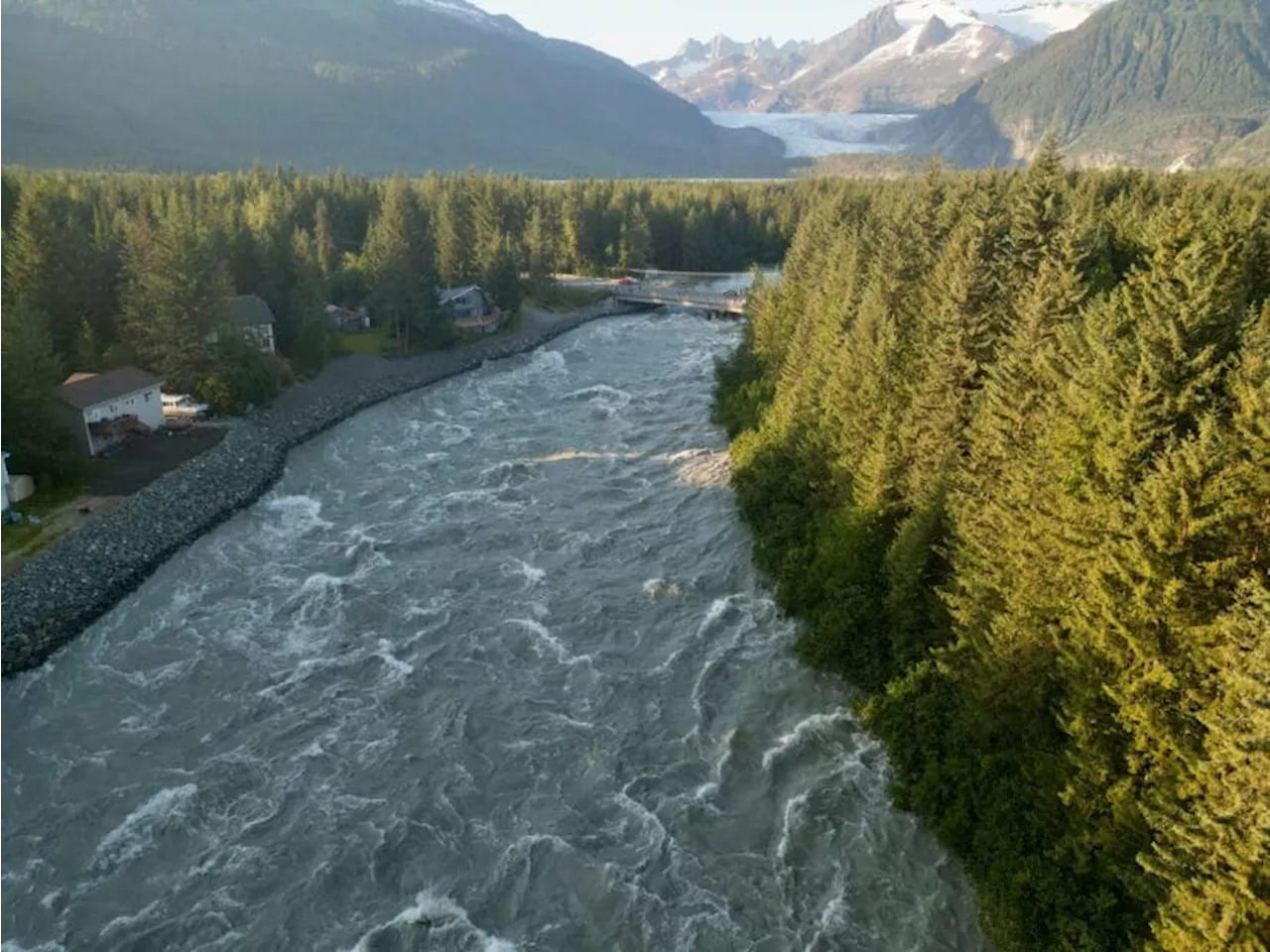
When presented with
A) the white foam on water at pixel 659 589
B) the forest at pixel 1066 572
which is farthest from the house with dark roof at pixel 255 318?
the forest at pixel 1066 572

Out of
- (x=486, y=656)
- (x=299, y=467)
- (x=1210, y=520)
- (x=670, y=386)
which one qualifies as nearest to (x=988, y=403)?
(x=1210, y=520)

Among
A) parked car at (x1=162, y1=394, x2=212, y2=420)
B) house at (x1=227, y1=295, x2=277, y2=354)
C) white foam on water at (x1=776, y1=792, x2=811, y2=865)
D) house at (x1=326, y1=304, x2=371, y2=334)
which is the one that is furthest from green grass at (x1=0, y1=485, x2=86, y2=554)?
→ house at (x1=326, y1=304, x2=371, y2=334)

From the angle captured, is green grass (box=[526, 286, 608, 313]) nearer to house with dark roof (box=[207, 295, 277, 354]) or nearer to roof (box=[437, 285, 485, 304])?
roof (box=[437, 285, 485, 304])

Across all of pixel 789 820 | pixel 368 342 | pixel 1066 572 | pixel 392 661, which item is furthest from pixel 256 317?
pixel 1066 572

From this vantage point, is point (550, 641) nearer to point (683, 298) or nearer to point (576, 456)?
point (576, 456)

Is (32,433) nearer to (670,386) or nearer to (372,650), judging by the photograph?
(372,650)

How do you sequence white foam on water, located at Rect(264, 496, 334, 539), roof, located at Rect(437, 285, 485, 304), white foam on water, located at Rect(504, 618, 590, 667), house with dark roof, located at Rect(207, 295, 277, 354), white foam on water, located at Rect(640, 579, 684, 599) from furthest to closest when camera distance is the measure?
1. roof, located at Rect(437, 285, 485, 304)
2. house with dark roof, located at Rect(207, 295, 277, 354)
3. white foam on water, located at Rect(264, 496, 334, 539)
4. white foam on water, located at Rect(640, 579, 684, 599)
5. white foam on water, located at Rect(504, 618, 590, 667)
